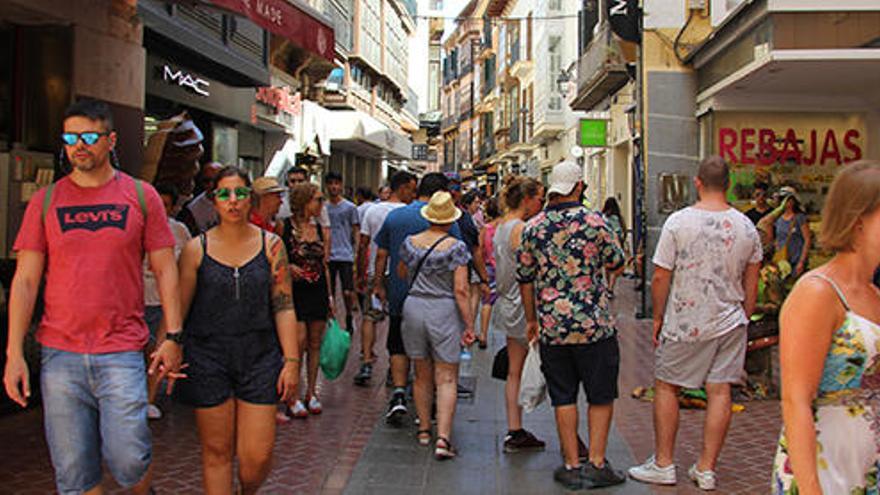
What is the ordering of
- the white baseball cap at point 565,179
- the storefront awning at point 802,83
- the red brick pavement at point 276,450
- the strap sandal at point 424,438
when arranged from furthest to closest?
1. the storefront awning at point 802,83
2. the strap sandal at point 424,438
3. the white baseball cap at point 565,179
4. the red brick pavement at point 276,450

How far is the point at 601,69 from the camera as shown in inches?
818

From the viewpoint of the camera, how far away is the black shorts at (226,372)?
13.7ft

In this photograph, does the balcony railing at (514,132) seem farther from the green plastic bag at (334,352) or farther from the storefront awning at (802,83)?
the green plastic bag at (334,352)

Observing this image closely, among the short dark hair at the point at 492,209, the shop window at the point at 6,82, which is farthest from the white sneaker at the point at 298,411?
the short dark hair at the point at 492,209

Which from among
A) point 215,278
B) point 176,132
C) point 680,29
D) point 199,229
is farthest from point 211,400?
point 680,29

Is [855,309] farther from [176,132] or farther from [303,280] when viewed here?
[176,132]

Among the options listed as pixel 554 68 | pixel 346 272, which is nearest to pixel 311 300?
pixel 346 272

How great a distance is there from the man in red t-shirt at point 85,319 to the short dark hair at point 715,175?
335cm

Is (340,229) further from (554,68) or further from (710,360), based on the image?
(554,68)

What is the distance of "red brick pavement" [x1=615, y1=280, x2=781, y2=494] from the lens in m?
5.71

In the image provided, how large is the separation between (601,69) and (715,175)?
15.9 metres

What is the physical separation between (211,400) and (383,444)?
7.99 feet

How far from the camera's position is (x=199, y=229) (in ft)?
24.5

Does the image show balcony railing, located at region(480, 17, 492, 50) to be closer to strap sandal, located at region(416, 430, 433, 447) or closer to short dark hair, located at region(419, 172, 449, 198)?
short dark hair, located at region(419, 172, 449, 198)
